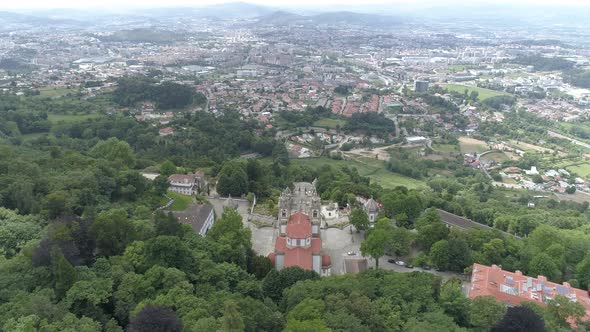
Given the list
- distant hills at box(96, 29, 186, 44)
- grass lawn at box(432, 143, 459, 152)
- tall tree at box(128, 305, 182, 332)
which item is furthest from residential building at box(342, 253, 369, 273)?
distant hills at box(96, 29, 186, 44)

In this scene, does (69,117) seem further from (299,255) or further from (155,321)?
(155,321)

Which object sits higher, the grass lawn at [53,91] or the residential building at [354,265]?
the residential building at [354,265]

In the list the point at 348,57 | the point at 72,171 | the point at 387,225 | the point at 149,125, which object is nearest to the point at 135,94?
the point at 149,125

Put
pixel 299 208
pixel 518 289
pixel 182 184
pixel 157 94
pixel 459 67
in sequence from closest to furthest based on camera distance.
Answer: pixel 518 289, pixel 299 208, pixel 182 184, pixel 157 94, pixel 459 67

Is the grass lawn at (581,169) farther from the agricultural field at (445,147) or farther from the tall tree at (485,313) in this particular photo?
the tall tree at (485,313)

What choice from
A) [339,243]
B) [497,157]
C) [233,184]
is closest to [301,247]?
[339,243]

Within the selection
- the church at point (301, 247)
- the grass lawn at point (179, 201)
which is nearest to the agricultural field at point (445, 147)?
the grass lawn at point (179, 201)

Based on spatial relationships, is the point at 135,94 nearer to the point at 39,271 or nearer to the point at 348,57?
the point at 39,271
